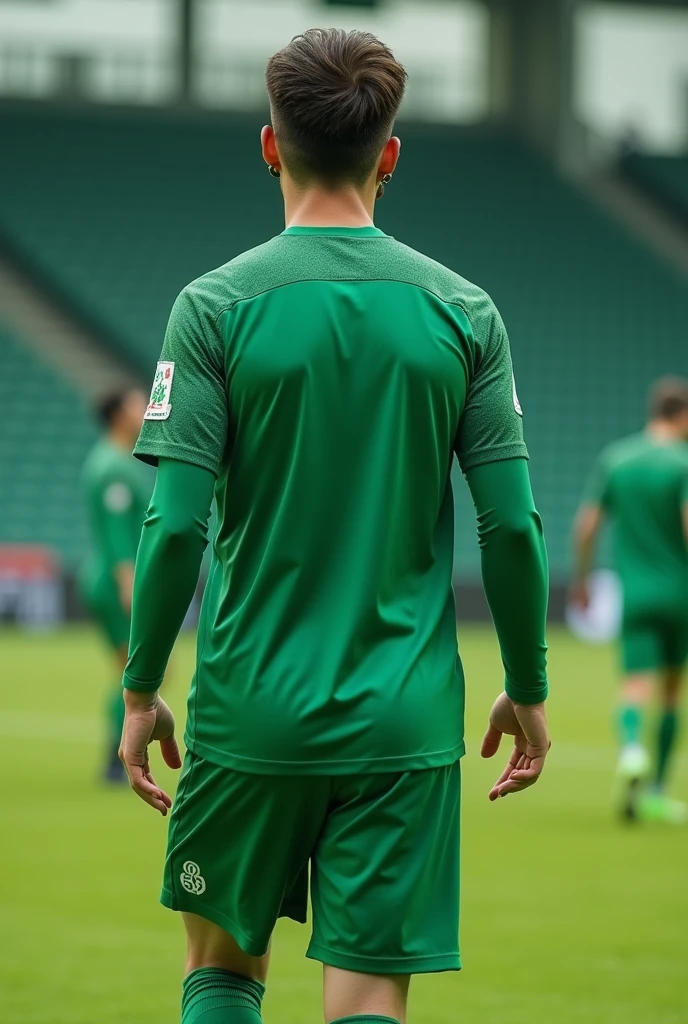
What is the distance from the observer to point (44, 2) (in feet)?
84.6

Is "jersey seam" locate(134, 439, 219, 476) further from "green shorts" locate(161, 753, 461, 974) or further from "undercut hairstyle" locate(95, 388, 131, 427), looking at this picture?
"undercut hairstyle" locate(95, 388, 131, 427)

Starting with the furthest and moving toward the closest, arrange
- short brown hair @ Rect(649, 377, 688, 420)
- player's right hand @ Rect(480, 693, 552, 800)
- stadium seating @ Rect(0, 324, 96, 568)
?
stadium seating @ Rect(0, 324, 96, 568)
short brown hair @ Rect(649, 377, 688, 420)
player's right hand @ Rect(480, 693, 552, 800)

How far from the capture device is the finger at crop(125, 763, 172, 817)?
2.93m

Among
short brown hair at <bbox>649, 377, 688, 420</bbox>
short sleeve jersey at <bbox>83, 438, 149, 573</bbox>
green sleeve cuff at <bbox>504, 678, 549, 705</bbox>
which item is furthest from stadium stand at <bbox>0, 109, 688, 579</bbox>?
green sleeve cuff at <bbox>504, 678, 549, 705</bbox>

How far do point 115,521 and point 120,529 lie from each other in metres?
0.05

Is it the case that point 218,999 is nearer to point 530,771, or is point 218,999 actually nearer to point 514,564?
point 530,771

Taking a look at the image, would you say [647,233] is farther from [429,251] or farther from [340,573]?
[340,573]

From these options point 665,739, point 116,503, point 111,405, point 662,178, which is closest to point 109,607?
point 116,503

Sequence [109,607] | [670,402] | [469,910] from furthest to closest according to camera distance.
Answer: [109,607] < [670,402] < [469,910]

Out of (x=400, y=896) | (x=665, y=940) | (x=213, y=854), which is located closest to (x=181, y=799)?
(x=213, y=854)

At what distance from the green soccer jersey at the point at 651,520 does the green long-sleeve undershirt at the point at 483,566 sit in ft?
18.8

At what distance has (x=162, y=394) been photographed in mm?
2844

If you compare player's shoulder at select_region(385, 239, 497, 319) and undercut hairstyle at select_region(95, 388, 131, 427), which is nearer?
player's shoulder at select_region(385, 239, 497, 319)

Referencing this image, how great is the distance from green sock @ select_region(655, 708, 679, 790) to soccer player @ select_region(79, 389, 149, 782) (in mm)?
2657
